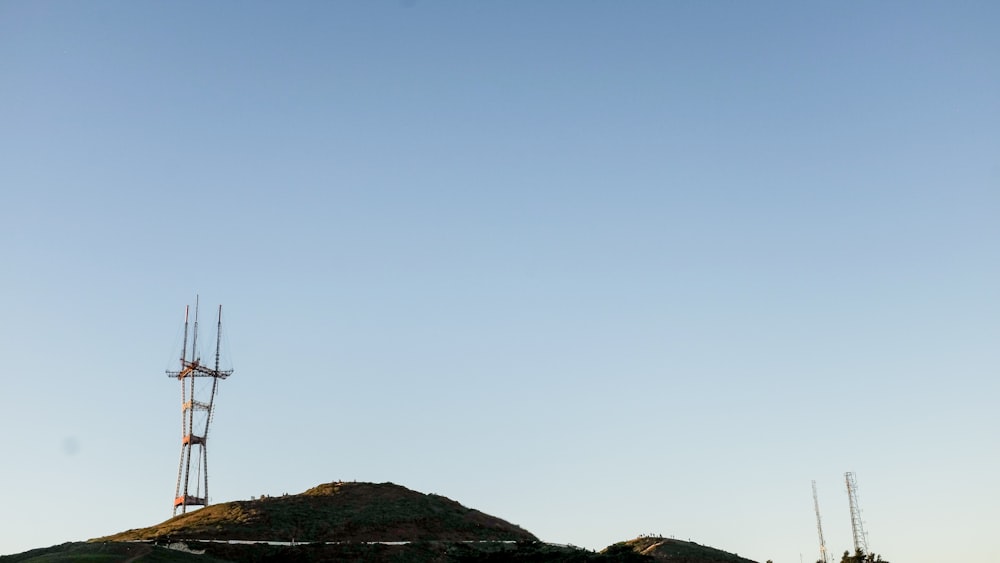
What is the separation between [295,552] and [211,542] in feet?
24.9

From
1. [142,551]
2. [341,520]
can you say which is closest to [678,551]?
[341,520]

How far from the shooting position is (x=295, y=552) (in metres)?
80.9

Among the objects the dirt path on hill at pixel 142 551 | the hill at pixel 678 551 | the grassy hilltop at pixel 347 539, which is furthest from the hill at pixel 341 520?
the hill at pixel 678 551

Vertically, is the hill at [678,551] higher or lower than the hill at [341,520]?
lower

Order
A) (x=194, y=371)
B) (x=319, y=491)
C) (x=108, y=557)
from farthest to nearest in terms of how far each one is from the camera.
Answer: (x=194, y=371) < (x=319, y=491) < (x=108, y=557)

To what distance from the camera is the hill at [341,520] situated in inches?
3408

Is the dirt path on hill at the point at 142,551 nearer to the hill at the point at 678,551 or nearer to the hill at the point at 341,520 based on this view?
the hill at the point at 341,520

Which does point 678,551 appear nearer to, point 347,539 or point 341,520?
point 347,539

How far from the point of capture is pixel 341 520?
91.8m

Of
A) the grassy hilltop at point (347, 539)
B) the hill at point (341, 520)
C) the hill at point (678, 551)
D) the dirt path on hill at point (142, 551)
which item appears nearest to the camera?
the dirt path on hill at point (142, 551)

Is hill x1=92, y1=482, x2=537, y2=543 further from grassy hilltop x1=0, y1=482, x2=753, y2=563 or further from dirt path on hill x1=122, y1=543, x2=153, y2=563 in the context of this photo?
dirt path on hill x1=122, y1=543, x2=153, y2=563

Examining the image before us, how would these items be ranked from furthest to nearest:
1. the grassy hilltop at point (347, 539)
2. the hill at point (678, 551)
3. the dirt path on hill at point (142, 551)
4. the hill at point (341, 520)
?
1. the hill at point (341, 520)
2. the hill at point (678, 551)
3. the grassy hilltop at point (347, 539)
4. the dirt path on hill at point (142, 551)

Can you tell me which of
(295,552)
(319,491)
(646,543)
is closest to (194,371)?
(319,491)

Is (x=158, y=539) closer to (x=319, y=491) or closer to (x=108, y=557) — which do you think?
(x=108, y=557)
